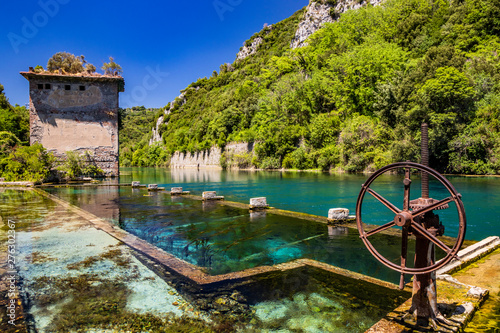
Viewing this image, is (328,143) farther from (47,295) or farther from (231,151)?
(47,295)

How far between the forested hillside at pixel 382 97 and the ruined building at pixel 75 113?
2781cm

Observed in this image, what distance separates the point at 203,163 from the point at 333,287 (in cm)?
6987

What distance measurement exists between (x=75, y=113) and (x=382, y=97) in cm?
3424

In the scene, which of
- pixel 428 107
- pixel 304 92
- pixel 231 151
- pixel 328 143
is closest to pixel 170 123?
pixel 231 151

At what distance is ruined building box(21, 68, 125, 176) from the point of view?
2547 cm

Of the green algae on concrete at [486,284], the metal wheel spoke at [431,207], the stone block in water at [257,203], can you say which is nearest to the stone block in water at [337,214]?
the stone block in water at [257,203]

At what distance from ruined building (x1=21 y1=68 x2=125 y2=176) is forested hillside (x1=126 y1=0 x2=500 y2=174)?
2781 cm

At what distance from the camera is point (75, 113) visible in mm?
26359

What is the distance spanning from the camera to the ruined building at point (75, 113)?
83.6 feet

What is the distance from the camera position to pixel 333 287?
14.0 ft

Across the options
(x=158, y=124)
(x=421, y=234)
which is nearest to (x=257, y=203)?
(x=421, y=234)

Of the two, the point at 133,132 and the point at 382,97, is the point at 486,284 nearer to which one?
the point at 382,97

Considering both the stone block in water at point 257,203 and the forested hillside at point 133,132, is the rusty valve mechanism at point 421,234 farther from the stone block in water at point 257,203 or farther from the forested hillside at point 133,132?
the forested hillside at point 133,132

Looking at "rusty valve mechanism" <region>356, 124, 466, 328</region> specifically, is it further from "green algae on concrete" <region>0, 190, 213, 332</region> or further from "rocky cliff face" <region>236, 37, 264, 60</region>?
"rocky cliff face" <region>236, 37, 264, 60</region>
